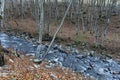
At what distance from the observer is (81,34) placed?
1325 inches

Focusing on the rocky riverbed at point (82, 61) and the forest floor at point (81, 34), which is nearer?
the rocky riverbed at point (82, 61)

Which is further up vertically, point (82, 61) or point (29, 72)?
point (29, 72)

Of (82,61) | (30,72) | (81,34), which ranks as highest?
(30,72)

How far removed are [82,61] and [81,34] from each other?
1467cm

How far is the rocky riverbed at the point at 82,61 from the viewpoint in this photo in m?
17.2

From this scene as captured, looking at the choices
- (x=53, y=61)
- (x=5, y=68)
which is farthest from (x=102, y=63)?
(x=5, y=68)

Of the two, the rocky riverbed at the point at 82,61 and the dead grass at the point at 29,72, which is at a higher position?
the dead grass at the point at 29,72

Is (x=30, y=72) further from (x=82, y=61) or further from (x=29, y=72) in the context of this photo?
(x=82, y=61)

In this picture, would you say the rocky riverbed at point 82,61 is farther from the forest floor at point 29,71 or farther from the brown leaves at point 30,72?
the brown leaves at point 30,72

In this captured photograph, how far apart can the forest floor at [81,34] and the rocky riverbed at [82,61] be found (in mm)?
2607

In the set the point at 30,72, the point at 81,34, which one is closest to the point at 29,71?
the point at 30,72

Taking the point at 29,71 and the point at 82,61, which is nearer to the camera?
the point at 29,71

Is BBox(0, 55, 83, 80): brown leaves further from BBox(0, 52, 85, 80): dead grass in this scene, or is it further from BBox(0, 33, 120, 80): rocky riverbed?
BBox(0, 33, 120, 80): rocky riverbed

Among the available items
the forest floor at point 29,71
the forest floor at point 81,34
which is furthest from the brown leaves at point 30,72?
the forest floor at point 81,34
